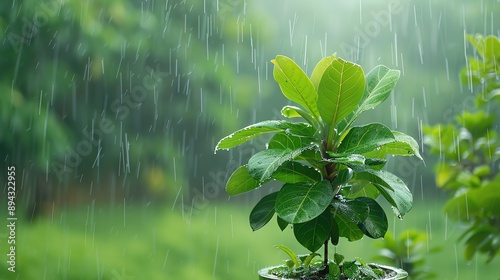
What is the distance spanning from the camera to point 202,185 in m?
2.81

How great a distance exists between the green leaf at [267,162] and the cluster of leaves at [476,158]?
0.73 m

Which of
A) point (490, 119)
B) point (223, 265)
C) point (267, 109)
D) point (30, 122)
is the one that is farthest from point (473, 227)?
point (30, 122)

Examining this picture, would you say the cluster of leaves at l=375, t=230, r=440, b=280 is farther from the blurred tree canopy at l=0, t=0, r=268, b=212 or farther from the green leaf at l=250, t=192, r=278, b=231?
the blurred tree canopy at l=0, t=0, r=268, b=212

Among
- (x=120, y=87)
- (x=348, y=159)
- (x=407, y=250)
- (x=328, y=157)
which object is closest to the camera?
(x=348, y=159)

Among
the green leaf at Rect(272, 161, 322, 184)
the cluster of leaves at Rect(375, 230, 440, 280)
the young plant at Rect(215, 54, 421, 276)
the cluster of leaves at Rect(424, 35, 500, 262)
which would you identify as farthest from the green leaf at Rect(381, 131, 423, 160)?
the cluster of leaves at Rect(375, 230, 440, 280)

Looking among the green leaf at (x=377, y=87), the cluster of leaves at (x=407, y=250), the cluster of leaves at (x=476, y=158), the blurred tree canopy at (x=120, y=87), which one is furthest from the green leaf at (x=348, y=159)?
the blurred tree canopy at (x=120, y=87)

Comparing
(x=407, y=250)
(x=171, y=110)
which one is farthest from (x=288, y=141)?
(x=171, y=110)

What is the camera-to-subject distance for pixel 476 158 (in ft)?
5.20

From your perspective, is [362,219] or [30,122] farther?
[30,122]

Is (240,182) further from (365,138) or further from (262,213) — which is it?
(365,138)

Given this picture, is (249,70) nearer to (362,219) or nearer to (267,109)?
(267,109)

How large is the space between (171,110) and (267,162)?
6.97 ft

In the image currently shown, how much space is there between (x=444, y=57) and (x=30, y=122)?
6.32 feet

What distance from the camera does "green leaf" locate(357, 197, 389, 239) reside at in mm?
841
